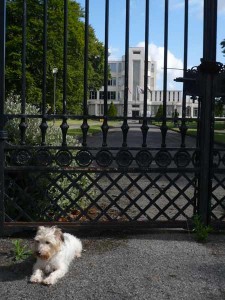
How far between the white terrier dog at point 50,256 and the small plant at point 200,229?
1.81 m

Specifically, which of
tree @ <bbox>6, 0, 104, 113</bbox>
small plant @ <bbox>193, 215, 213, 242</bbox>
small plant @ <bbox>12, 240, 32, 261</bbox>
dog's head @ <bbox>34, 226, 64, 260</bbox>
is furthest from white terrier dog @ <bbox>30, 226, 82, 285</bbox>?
tree @ <bbox>6, 0, 104, 113</bbox>

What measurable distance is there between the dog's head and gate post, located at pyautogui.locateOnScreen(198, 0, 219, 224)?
2279 mm

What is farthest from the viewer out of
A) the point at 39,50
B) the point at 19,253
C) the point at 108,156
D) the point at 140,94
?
the point at 140,94

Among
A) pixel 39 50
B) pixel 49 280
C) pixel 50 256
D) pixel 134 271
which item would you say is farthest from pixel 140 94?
pixel 49 280

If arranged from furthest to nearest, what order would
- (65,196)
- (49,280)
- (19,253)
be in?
(65,196) < (19,253) < (49,280)

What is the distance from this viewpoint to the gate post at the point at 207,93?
615cm

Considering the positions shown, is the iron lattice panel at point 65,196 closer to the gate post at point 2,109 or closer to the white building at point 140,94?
the gate post at point 2,109

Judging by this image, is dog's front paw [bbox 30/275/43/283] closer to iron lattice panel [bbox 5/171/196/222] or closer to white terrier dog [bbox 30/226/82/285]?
white terrier dog [bbox 30/226/82/285]

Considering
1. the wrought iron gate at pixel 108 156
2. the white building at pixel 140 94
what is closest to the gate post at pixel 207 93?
the wrought iron gate at pixel 108 156

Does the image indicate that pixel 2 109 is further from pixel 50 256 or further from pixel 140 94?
pixel 140 94

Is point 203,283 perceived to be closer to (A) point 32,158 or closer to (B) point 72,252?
(B) point 72,252

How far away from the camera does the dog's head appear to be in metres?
4.54

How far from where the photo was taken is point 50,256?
4.61m

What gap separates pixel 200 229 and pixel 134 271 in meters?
1.42
